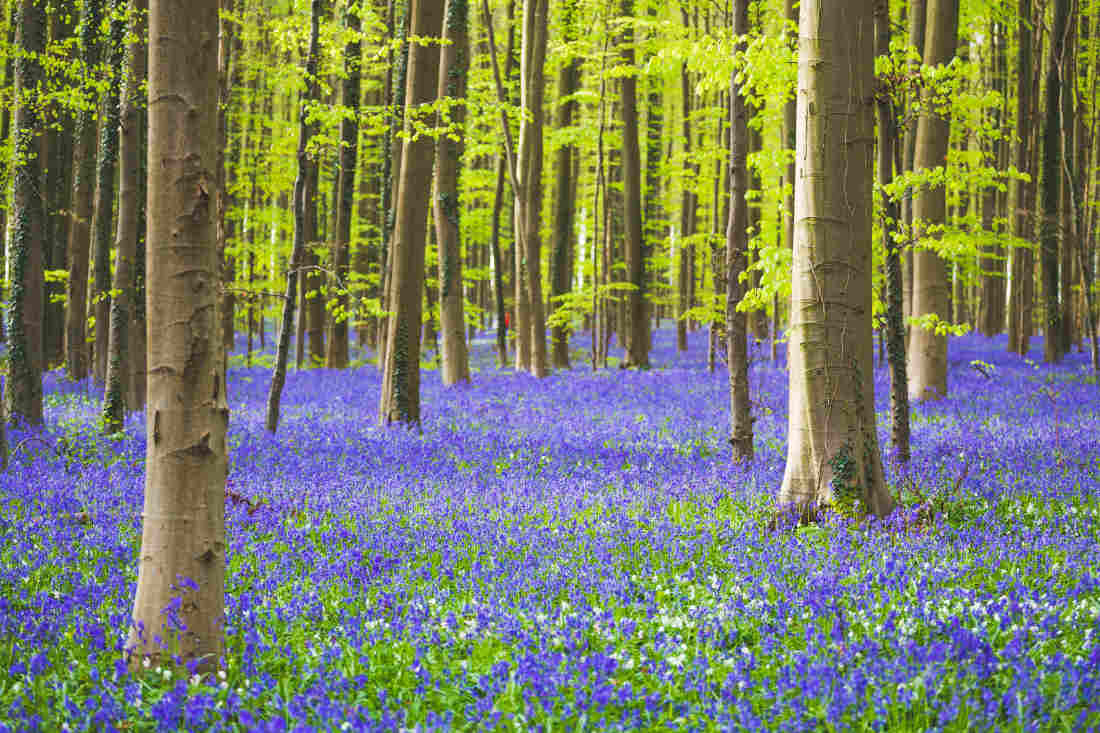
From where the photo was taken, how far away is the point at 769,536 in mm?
6020

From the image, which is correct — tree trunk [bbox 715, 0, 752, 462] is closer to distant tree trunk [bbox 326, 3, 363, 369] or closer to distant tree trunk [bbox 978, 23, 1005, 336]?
distant tree trunk [bbox 326, 3, 363, 369]

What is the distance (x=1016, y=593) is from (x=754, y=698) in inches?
83.4

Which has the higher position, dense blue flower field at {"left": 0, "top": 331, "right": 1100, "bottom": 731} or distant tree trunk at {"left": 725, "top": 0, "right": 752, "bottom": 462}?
distant tree trunk at {"left": 725, "top": 0, "right": 752, "bottom": 462}

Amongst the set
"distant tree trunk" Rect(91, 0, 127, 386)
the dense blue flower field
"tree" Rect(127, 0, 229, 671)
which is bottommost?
the dense blue flower field

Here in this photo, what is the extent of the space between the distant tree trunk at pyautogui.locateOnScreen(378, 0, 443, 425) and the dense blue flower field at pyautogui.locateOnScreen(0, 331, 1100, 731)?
6.93 ft

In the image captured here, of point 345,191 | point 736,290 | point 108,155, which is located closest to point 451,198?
point 108,155

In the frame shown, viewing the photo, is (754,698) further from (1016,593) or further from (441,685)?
(1016,593)

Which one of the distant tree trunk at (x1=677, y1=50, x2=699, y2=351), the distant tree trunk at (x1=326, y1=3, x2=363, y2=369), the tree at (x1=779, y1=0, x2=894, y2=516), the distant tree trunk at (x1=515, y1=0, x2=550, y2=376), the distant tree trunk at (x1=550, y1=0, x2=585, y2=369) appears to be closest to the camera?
the tree at (x1=779, y1=0, x2=894, y2=516)

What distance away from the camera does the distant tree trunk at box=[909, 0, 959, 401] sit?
13.3 m

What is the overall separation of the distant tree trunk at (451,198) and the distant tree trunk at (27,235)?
17.6 ft

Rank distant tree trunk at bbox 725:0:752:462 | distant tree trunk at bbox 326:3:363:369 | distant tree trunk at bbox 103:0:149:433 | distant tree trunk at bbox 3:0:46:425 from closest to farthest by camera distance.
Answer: distant tree trunk at bbox 725:0:752:462, distant tree trunk at bbox 3:0:46:425, distant tree trunk at bbox 103:0:149:433, distant tree trunk at bbox 326:3:363:369

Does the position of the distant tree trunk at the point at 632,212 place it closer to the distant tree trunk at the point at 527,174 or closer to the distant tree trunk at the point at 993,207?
the distant tree trunk at the point at 527,174

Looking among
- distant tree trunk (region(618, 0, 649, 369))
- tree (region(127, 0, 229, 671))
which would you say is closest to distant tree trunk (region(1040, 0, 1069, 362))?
distant tree trunk (region(618, 0, 649, 369))

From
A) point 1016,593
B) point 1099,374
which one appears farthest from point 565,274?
point 1016,593
